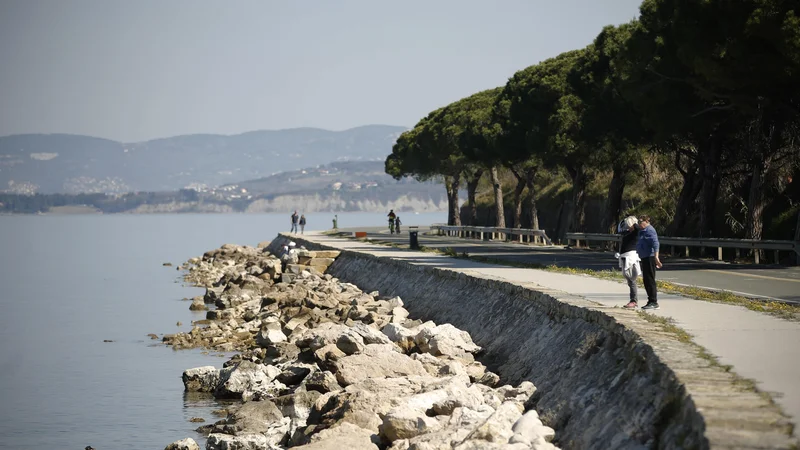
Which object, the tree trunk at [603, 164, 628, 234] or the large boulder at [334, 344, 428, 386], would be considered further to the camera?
the tree trunk at [603, 164, 628, 234]

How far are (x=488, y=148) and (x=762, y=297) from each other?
145ft

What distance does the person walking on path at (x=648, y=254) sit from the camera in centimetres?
1811

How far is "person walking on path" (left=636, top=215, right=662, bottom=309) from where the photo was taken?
18.1 metres

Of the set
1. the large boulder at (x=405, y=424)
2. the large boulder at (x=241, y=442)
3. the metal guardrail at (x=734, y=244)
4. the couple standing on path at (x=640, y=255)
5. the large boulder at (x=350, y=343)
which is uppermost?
the couple standing on path at (x=640, y=255)

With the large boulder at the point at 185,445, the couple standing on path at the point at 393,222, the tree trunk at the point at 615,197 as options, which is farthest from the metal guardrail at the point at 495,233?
the large boulder at the point at 185,445

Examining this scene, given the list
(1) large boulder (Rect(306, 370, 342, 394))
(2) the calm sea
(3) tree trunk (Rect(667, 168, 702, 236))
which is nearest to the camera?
(1) large boulder (Rect(306, 370, 342, 394))

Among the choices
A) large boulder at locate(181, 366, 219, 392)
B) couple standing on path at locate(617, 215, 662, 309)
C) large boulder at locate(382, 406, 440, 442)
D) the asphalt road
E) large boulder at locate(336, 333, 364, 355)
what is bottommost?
large boulder at locate(181, 366, 219, 392)

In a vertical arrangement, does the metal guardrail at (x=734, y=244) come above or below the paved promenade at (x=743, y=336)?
above

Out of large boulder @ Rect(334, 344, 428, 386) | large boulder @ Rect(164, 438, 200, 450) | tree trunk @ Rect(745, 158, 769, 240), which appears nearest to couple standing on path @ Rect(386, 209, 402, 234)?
tree trunk @ Rect(745, 158, 769, 240)

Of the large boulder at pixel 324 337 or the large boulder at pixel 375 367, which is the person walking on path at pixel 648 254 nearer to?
the large boulder at pixel 375 367

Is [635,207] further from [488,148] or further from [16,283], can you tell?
[16,283]

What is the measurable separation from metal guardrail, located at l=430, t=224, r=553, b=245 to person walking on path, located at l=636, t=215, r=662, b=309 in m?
37.9

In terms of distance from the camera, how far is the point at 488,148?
6575cm

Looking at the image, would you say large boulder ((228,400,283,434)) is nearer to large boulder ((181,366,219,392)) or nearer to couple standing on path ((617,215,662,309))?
large boulder ((181,366,219,392))
